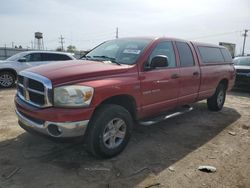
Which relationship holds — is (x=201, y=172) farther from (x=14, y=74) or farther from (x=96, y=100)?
(x=14, y=74)

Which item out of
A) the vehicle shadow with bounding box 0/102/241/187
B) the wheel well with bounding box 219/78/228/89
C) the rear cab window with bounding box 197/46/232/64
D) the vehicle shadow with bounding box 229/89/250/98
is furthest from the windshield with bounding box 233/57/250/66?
the vehicle shadow with bounding box 0/102/241/187

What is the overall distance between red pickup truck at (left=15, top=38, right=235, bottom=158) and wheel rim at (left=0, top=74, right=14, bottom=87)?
692cm

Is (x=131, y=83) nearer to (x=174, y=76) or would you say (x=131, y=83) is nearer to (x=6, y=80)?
(x=174, y=76)

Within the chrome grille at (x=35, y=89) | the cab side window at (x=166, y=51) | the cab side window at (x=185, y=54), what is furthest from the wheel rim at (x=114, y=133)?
the cab side window at (x=185, y=54)

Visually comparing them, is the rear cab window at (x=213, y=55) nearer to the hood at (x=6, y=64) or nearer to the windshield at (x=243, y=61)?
the windshield at (x=243, y=61)

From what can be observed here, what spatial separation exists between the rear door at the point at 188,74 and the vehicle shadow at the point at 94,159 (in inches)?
29.0

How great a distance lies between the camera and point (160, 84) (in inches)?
186

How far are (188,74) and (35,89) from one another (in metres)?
3.13

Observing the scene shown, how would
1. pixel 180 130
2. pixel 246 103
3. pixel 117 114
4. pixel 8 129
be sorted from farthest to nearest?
1. pixel 246 103
2. pixel 180 130
3. pixel 8 129
4. pixel 117 114

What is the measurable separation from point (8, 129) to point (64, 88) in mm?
2411

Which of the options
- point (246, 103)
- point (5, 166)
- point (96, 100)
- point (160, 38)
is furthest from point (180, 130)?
point (246, 103)

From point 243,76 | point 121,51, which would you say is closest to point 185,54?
point 121,51

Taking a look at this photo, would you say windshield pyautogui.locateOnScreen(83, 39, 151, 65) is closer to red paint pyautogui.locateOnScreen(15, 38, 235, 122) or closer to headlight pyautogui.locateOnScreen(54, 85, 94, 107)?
red paint pyautogui.locateOnScreen(15, 38, 235, 122)

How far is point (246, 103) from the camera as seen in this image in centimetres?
883
